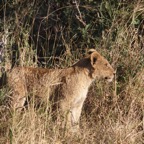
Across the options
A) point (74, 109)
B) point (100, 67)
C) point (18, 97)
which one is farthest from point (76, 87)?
point (18, 97)

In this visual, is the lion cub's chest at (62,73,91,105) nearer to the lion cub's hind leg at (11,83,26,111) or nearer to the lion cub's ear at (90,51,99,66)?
the lion cub's ear at (90,51,99,66)

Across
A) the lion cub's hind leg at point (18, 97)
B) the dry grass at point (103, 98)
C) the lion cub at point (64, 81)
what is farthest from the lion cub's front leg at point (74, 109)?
the lion cub's hind leg at point (18, 97)

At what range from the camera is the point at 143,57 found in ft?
27.8

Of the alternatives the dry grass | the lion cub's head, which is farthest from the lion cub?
the dry grass

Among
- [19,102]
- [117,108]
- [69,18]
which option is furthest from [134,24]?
[19,102]

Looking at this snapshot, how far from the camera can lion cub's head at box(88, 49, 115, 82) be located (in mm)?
7766

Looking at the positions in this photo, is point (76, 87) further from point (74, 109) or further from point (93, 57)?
point (93, 57)

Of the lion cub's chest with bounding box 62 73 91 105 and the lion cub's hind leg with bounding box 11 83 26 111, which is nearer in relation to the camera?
the lion cub's hind leg with bounding box 11 83 26 111

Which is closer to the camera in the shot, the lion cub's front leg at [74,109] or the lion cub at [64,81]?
the lion cub's front leg at [74,109]

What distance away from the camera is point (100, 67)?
7.80 meters

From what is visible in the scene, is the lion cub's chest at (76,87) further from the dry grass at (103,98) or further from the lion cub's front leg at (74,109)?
the dry grass at (103,98)

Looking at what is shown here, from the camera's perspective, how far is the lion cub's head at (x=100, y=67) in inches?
306

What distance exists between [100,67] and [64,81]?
0.51 m

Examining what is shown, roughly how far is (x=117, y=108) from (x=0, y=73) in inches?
73.0
